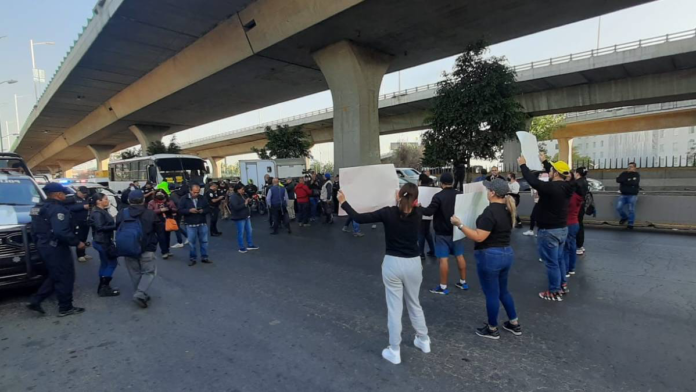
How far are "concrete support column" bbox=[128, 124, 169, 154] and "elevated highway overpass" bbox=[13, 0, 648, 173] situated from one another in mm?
9299

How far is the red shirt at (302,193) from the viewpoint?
12.4 m

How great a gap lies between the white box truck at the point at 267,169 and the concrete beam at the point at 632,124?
3085cm

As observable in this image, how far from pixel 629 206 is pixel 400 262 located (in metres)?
10.4

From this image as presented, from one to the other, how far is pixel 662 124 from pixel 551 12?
90.3 ft

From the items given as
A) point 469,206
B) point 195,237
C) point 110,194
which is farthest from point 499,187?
point 110,194

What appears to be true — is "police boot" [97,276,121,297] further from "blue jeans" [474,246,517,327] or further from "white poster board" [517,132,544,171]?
"white poster board" [517,132,544,171]

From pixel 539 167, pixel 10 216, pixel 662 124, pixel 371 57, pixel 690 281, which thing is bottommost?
pixel 690 281

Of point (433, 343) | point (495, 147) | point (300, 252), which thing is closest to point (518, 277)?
point (433, 343)

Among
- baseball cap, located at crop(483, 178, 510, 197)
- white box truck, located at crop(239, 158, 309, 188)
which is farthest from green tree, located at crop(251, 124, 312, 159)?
baseball cap, located at crop(483, 178, 510, 197)

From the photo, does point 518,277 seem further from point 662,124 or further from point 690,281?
point 662,124

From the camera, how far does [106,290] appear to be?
18.7 feet

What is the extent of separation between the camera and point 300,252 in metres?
8.52

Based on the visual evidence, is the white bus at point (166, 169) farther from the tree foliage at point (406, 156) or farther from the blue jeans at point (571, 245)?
the tree foliage at point (406, 156)

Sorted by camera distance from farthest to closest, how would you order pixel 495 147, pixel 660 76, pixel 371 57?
1. pixel 660 76
2. pixel 371 57
3. pixel 495 147
